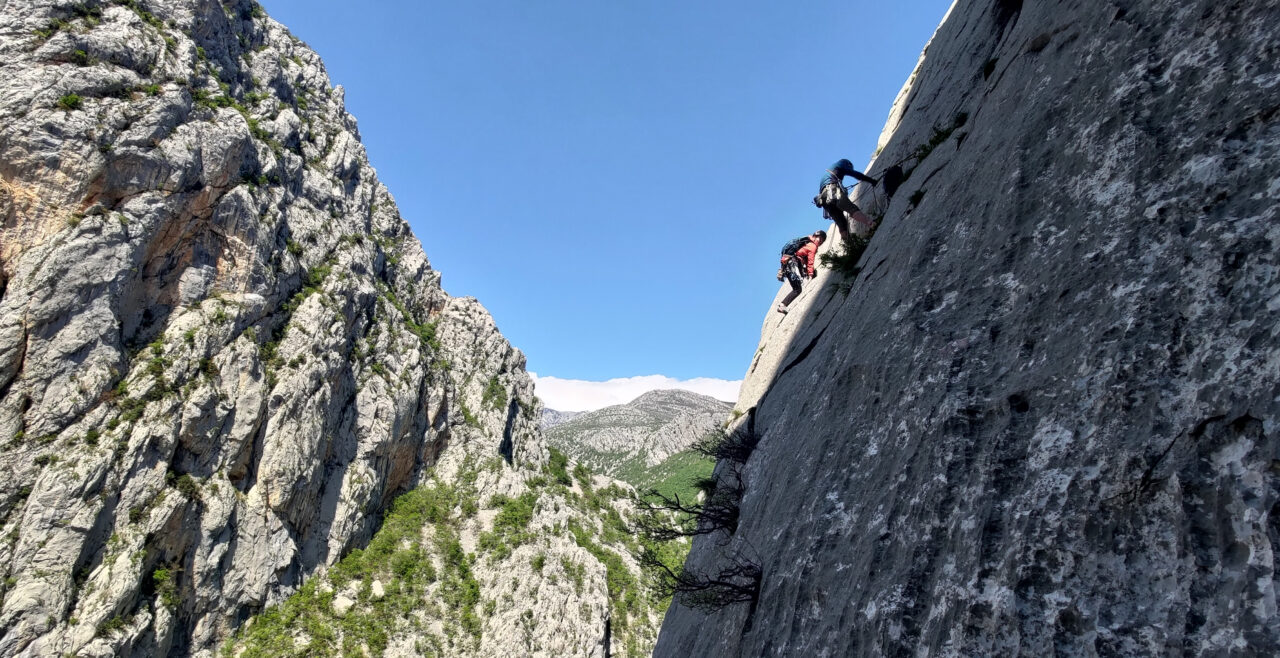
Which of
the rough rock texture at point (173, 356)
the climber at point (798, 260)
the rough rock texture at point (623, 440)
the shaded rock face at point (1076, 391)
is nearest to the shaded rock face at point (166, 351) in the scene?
the rough rock texture at point (173, 356)

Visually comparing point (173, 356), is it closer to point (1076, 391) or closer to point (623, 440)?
point (1076, 391)

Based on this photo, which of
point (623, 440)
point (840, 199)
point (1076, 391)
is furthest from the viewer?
point (623, 440)

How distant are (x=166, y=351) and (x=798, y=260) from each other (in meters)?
33.1

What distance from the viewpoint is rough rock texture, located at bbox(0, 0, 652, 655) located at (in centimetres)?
2273

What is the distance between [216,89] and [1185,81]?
49945 millimetres

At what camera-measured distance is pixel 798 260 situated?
14.0m

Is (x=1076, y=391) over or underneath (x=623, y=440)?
underneath

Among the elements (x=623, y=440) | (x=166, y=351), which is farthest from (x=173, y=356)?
(x=623, y=440)

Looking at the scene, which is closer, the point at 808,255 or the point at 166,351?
the point at 808,255

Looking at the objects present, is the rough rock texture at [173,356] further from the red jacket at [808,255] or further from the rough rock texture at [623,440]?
the rough rock texture at [623,440]

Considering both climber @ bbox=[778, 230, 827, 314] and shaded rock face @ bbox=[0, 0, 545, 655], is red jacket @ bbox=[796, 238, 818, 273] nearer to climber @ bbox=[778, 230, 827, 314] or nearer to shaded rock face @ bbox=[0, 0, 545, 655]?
climber @ bbox=[778, 230, 827, 314]

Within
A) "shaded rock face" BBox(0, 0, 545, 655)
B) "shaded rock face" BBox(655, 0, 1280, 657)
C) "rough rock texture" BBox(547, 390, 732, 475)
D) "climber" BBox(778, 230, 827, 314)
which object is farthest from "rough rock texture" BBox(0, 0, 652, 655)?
"rough rock texture" BBox(547, 390, 732, 475)

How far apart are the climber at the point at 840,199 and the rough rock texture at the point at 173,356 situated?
3143cm

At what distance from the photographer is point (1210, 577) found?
1.99 m
